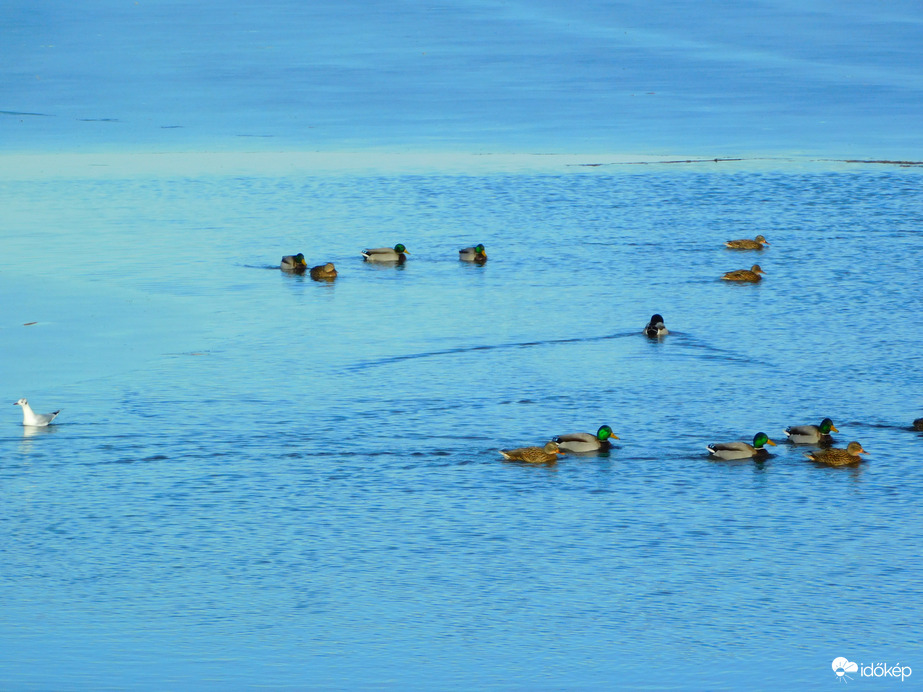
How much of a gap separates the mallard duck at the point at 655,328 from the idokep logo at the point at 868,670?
9.38m

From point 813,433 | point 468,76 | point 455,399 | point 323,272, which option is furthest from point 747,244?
point 468,76

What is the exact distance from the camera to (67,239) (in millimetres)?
25641

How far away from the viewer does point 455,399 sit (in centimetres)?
1580

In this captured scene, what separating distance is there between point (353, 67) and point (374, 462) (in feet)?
121

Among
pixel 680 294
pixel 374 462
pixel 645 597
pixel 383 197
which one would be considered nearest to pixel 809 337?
pixel 680 294

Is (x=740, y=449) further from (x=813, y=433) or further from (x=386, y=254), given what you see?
(x=386, y=254)

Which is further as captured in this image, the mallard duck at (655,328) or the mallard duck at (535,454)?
the mallard duck at (655,328)

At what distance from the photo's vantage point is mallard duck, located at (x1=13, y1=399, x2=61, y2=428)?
14438mm

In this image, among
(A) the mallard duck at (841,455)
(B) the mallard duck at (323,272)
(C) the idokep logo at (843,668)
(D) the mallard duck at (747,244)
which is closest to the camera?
(C) the idokep logo at (843,668)

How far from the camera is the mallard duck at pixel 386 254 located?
77.5ft

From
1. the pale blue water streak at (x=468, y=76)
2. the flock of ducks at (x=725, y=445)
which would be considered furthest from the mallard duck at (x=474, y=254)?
the pale blue water streak at (x=468, y=76)

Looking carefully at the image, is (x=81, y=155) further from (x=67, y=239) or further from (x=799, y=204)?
(x=799, y=204)

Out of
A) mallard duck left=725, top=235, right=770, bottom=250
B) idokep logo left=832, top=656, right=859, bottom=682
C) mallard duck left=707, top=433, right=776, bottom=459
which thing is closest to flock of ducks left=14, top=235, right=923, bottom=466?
mallard duck left=707, top=433, right=776, bottom=459

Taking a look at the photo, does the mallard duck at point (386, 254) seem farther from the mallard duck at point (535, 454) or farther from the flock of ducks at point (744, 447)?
the mallard duck at point (535, 454)
